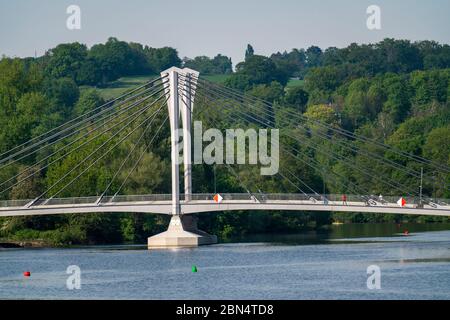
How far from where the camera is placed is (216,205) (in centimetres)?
9706

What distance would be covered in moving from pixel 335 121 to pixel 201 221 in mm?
68791

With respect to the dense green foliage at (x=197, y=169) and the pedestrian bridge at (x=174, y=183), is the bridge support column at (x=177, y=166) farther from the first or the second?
the dense green foliage at (x=197, y=169)

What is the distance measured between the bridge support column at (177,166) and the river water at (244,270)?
1.57 meters

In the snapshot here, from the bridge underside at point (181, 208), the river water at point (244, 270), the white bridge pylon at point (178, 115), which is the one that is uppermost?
the white bridge pylon at point (178, 115)

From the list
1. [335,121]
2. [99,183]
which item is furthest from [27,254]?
[335,121]

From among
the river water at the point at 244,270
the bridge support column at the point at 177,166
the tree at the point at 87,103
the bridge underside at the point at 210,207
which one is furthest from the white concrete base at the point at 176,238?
the tree at the point at 87,103

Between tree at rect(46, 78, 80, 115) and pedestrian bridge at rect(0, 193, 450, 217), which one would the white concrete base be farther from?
tree at rect(46, 78, 80, 115)

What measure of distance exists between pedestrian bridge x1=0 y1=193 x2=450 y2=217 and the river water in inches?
99.1

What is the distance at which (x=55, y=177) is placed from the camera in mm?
111125

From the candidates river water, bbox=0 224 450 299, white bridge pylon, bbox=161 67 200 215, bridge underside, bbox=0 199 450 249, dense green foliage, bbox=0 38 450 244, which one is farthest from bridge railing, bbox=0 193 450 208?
dense green foliage, bbox=0 38 450 244

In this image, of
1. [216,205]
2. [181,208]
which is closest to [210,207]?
[216,205]

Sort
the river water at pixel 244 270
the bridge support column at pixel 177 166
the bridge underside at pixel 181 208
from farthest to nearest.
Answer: the bridge support column at pixel 177 166
the bridge underside at pixel 181 208
the river water at pixel 244 270

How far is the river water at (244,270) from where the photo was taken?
Answer: 69375 millimetres

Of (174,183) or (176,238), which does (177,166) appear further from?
(176,238)
